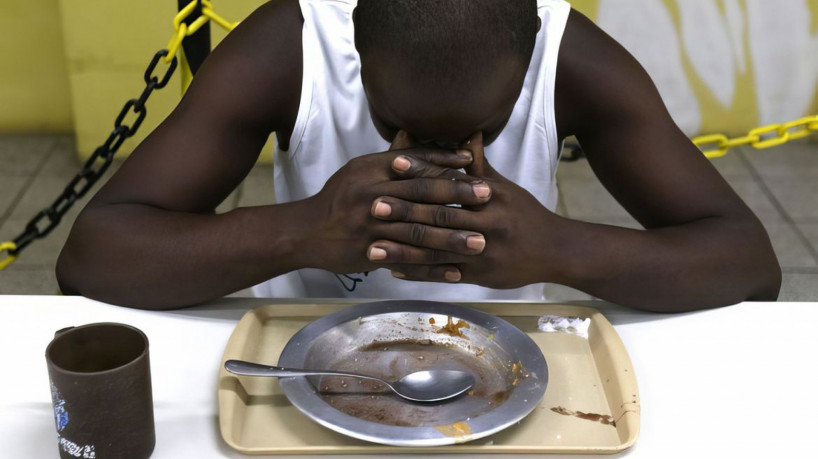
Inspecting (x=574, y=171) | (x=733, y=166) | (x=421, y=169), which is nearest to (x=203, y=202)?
(x=421, y=169)

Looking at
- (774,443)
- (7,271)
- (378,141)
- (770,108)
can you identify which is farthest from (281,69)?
(770,108)

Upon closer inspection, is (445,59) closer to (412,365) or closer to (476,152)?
(476,152)

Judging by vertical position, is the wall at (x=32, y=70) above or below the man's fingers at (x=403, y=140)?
below

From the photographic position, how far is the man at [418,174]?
113 centimetres

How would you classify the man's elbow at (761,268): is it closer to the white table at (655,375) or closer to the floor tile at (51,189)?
the white table at (655,375)

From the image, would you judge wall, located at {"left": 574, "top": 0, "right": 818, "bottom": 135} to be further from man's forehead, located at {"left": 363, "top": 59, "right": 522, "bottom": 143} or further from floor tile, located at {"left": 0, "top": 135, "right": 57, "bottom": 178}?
man's forehead, located at {"left": 363, "top": 59, "right": 522, "bottom": 143}

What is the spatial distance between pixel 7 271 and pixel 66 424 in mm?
2357

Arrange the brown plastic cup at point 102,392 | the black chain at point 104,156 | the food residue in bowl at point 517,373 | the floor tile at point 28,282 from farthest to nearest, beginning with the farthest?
the floor tile at point 28,282, the black chain at point 104,156, the food residue in bowl at point 517,373, the brown plastic cup at point 102,392

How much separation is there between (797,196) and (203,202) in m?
2.86

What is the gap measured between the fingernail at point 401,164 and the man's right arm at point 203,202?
16cm

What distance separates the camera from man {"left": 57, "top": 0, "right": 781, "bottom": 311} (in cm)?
113

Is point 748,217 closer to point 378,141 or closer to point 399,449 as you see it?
point 378,141

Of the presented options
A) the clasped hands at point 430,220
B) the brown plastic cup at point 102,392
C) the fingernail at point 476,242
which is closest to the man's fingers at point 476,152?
the clasped hands at point 430,220

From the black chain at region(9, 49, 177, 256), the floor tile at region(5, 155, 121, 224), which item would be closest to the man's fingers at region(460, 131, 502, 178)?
the black chain at region(9, 49, 177, 256)
